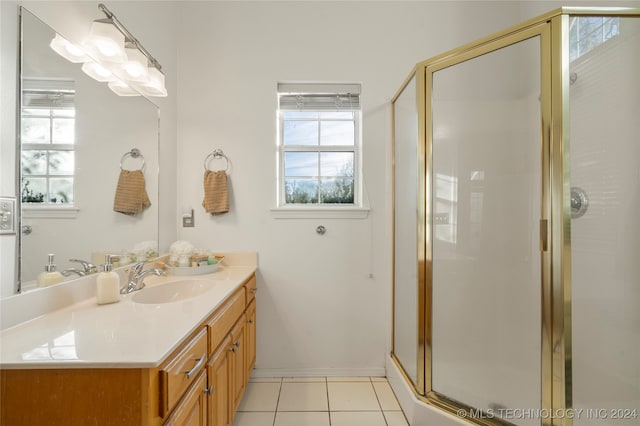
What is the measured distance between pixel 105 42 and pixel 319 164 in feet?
4.56

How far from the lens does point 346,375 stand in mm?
1956

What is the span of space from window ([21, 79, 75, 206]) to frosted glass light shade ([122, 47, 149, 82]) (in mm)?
385

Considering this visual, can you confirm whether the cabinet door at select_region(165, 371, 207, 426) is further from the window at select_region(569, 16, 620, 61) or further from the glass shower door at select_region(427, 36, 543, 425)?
the window at select_region(569, 16, 620, 61)

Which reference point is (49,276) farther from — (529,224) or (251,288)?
(529,224)

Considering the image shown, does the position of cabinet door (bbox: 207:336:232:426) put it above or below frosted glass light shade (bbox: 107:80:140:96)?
below

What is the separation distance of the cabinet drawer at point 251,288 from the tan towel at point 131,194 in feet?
2.56

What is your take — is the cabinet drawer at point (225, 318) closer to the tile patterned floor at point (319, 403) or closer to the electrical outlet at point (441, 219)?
the tile patterned floor at point (319, 403)

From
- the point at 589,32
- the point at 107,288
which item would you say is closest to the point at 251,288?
the point at 107,288

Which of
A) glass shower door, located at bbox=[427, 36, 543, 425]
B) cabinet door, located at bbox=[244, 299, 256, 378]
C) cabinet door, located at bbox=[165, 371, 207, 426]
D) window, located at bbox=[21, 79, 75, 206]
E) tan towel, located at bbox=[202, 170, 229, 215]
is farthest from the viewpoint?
tan towel, located at bbox=[202, 170, 229, 215]

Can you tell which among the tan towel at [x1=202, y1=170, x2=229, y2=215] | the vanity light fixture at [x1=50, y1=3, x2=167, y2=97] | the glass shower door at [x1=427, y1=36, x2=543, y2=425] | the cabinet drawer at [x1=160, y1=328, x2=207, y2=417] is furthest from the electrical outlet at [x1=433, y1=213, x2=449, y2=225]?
the vanity light fixture at [x1=50, y1=3, x2=167, y2=97]

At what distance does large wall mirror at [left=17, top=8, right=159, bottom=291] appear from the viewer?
0.93m

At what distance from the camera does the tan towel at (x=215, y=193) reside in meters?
1.91

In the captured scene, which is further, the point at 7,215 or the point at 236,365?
the point at 236,365

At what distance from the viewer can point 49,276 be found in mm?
997
